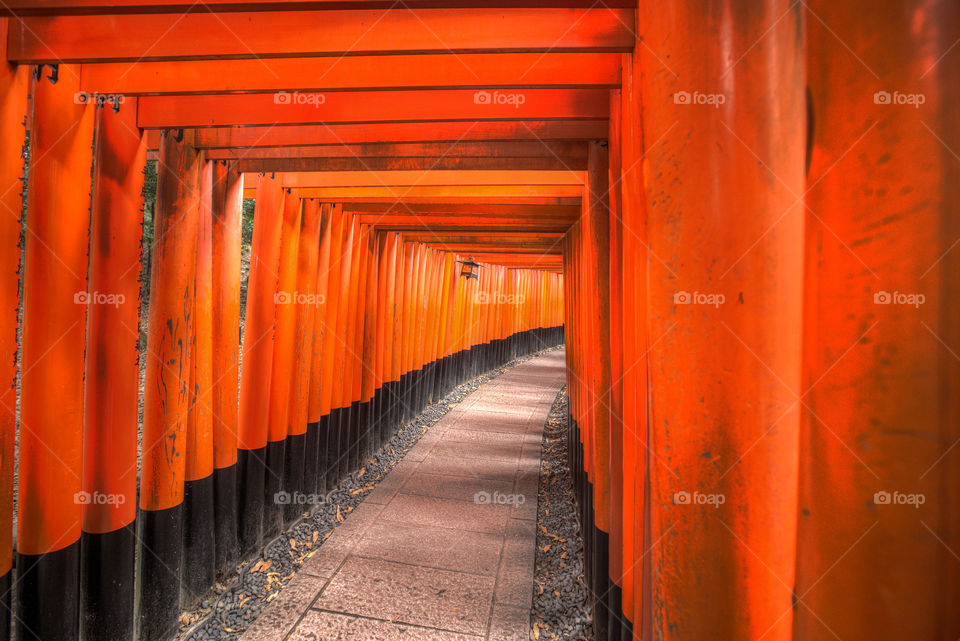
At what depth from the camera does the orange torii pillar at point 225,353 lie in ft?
14.7

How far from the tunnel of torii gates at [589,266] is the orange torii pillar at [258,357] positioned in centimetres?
3

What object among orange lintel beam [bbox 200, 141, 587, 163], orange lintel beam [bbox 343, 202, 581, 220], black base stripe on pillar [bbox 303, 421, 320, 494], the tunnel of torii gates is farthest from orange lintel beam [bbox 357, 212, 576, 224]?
black base stripe on pillar [bbox 303, 421, 320, 494]

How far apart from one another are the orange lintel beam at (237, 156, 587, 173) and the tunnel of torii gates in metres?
0.04

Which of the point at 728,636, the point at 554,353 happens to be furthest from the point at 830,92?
the point at 554,353

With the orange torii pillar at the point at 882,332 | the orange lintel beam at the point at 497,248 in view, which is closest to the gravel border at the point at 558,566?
the orange torii pillar at the point at 882,332

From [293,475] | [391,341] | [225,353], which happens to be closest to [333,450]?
[293,475]

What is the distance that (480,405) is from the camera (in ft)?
42.8

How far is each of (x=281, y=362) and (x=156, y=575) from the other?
2.39 meters

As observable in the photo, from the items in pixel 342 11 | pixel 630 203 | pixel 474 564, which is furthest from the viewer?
pixel 474 564

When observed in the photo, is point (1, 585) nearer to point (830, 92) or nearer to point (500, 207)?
point (830, 92)

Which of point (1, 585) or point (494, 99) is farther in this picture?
point (494, 99)

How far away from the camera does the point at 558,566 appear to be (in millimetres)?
5109

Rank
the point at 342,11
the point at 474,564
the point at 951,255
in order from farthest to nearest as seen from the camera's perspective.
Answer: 1. the point at 474,564
2. the point at 342,11
3. the point at 951,255

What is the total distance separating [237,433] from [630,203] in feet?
15.6
